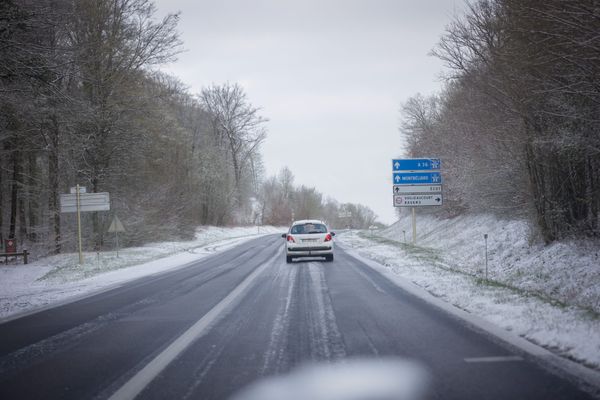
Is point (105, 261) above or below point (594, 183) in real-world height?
below

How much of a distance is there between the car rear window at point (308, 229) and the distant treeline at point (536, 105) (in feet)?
21.0

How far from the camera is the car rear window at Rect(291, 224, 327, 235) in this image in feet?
58.5

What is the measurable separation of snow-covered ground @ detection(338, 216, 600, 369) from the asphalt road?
0.63m

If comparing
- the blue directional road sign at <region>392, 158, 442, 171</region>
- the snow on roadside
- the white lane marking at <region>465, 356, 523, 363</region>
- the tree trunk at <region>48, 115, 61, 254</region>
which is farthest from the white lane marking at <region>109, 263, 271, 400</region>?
the tree trunk at <region>48, 115, 61, 254</region>

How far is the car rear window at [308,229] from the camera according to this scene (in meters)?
17.8

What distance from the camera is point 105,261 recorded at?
2064cm

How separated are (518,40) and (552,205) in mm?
4785

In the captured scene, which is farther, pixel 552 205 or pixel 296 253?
pixel 296 253

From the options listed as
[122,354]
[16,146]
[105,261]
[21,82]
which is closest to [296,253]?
[105,261]

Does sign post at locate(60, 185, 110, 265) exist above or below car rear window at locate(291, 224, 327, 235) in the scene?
above

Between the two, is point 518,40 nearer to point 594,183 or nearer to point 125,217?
point 594,183

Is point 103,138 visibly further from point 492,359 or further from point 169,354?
point 492,359

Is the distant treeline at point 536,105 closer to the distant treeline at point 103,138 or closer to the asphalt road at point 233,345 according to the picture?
the asphalt road at point 233,345

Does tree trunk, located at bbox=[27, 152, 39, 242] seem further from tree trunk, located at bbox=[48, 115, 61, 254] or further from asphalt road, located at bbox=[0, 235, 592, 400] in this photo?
asphalt road, located at bbox=[0, 235, 592, 400]
